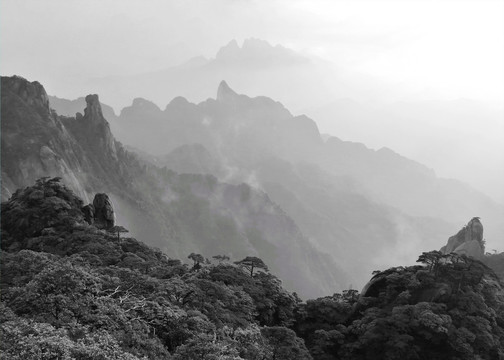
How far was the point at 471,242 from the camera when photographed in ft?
302

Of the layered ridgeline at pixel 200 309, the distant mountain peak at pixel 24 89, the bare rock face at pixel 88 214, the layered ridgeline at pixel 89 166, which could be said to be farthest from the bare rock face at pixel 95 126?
the layered ridgeline at pixel 200 309

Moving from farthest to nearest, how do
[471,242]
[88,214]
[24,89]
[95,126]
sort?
[95,126]
[24,89]
[471,242]
[88,214]

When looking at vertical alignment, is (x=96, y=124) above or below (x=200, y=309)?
above

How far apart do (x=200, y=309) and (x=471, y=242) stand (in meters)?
74.2

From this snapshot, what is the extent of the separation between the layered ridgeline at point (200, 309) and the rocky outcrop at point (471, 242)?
3911cm

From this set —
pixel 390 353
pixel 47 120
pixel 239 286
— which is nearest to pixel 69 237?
pixel 239 286

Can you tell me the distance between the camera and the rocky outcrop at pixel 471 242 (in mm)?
91062

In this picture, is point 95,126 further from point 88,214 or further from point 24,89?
point 88,214

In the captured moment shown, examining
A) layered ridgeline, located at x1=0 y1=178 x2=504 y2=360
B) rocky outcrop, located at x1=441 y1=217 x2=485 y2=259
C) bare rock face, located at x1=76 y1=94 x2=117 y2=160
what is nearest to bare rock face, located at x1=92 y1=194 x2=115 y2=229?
layered ridgeline, located at x1=0 y1=178 x2=504 y2=360

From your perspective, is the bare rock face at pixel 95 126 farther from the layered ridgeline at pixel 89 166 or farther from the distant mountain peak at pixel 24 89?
the distant mountain peak at pixel 24 89

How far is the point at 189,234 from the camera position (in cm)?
19288

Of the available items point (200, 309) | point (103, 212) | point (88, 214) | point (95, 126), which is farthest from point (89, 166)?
point (200, 309)

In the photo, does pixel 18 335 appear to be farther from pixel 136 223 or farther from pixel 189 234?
pixel 189 234

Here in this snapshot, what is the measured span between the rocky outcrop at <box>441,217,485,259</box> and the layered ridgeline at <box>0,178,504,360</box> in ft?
128
